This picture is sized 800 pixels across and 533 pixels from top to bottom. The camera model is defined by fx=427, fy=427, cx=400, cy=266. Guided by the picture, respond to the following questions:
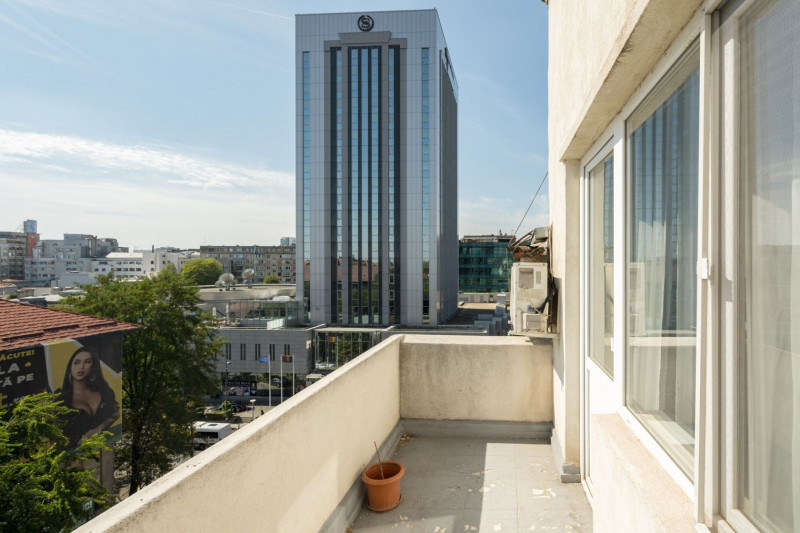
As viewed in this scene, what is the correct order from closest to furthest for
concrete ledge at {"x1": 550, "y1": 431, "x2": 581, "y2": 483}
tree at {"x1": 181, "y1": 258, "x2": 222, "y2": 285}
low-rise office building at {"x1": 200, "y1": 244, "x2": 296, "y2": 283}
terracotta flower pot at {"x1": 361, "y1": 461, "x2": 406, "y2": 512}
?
terracotta flower pot at {"x1": 361, "y1": 461, "x2": 406, "y2": 512}, concrete ledge at {"x1": 550, "y1": 431, "x2": 581, "y2": 483}, tree at {"x1": 181, "y1": 258, "x2": 222, "y2": 285}, low-rise office building at {"x1": 200, "y1": 244, "x2": 296, "y2": 283}

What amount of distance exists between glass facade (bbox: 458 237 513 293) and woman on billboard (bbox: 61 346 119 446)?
55895mm

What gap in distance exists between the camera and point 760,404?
1.00 m

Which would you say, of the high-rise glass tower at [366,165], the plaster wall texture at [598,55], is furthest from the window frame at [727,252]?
the high-rise glass tower at [366,165]

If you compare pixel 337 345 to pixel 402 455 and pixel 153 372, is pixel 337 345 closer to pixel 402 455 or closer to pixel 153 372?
pixel 153 372

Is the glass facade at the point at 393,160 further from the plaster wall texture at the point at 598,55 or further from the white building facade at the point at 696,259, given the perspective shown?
the white building facade at the point at 696,259

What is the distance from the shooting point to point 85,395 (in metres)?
9.83

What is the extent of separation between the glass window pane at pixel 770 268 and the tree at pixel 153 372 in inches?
663

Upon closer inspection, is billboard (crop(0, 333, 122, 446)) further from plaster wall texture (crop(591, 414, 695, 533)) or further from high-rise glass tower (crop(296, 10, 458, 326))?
high-rise glass tower (crop(296, 10, 458, 326))

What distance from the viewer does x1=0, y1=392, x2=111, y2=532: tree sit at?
20.8ft

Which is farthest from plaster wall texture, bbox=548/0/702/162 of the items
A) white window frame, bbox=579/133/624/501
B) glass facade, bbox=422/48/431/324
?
glass facade, bbox=422/48/431/324

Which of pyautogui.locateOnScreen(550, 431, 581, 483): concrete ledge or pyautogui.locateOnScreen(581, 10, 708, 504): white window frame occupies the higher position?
pyautogui.locateOnScreen(581, 10, 708, 504): white window frame

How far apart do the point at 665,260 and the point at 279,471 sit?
Result: 196cm

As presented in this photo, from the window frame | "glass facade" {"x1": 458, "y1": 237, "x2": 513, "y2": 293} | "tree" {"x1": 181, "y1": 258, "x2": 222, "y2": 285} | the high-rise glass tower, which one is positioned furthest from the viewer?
"tree" {"x1": 181, "y1": 258, "x2": 222, "y2": 285}

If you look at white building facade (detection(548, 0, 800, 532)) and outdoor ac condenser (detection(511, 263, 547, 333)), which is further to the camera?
outdoor ac condenser (detection(511, 263, 547, 333))
